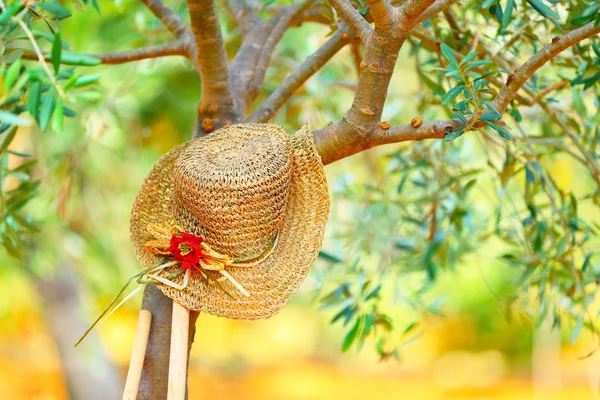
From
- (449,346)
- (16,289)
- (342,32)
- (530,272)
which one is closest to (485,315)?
(449,346)

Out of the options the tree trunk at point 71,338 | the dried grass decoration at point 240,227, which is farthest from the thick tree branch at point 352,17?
the tree trunk at point 71,338

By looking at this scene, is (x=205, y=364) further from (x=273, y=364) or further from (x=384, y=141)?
(x=384, y=141)

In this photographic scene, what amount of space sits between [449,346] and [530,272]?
3.84 m

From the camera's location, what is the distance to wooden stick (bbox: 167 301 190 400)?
795 millimetres

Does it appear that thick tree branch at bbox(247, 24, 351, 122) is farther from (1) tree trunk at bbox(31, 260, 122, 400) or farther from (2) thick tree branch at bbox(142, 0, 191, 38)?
(1) tree trunk at bbox(31, 260, 122, 400)

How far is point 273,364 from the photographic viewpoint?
A: 221 inches

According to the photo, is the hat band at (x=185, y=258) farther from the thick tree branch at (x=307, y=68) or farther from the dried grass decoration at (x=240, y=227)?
the thick tree branch at (x=307, y=68)

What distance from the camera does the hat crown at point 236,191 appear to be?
83cm

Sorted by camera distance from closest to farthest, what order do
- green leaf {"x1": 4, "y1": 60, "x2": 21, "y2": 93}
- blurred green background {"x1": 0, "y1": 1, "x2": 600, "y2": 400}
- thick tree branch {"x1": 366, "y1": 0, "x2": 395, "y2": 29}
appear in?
green leaf {"x1": 4, "y1": 60, "x2": 21, "y2": 93}, thick tree branch {"x1": 366, "y1": 0, "x2": 395, "y2": 29}, blurred green background {"x1": 0, "y1": 1, "x2": 600, "y2": 400}

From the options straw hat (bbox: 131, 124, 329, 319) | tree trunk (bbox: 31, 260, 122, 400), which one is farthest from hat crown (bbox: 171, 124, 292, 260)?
tree trunk (bbox: 31, 260, 122, 400)

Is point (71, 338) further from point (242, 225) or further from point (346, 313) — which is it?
point (242, 225)

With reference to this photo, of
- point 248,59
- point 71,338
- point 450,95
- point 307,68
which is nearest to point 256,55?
point 248,59

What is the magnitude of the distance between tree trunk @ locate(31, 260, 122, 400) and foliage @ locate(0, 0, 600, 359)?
5.52 feet

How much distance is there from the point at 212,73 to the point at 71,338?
2445 millimetres
